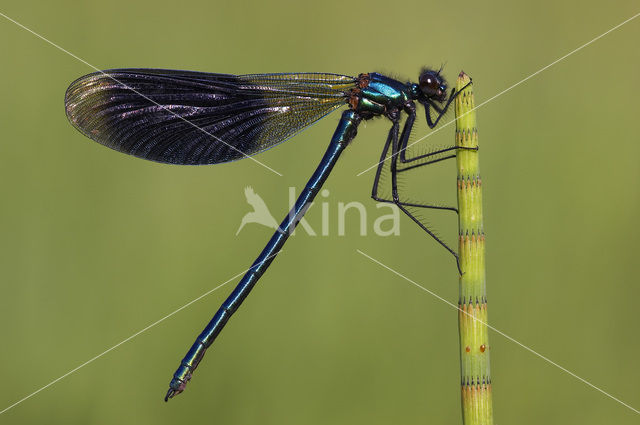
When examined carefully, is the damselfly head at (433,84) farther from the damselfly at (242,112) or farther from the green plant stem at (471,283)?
the green plant stem at (471,283)

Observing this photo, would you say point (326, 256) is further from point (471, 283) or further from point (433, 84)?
point (471, 283)

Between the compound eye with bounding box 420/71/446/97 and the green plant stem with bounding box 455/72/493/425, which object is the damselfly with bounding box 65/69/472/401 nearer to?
the compound eye with bounding box 420/71/446/97

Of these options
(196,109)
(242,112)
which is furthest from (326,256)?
(196,109)

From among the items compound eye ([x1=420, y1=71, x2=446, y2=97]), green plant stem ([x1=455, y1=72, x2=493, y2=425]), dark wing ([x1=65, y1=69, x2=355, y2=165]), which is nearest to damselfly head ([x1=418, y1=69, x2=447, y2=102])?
compound eye ([x1=420, y1=71, x2=446, y2=97])

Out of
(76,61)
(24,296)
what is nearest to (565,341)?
(24,296)

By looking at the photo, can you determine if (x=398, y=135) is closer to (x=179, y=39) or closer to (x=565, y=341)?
(x=565, y=341)

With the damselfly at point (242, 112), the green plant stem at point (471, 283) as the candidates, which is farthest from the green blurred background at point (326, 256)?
the green plant stem at point (471, 283)
